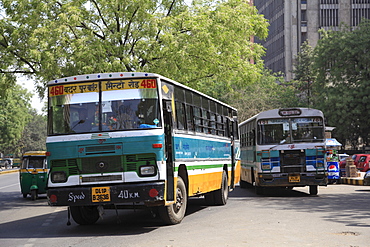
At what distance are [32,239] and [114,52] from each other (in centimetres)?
1120

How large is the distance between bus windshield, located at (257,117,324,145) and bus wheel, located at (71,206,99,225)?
29.6 ft

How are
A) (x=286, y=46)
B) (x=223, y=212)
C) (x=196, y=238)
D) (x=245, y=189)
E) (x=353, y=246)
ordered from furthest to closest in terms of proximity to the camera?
(x=286, y=46) → (x=245, y=189) → (x=223, y=212) → (x=196, y=238) → (x=353, y=246)

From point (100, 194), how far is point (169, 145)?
1771 mm

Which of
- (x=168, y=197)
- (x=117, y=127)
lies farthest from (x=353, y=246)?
(x=117, y=127)

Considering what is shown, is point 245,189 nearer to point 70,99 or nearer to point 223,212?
point 223,212

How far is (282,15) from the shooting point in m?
93.9

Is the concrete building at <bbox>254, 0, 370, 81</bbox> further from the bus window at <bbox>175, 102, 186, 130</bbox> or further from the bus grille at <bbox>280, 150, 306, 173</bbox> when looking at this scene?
the bus window at <bbox>175, 102, 186, 130</bbox>

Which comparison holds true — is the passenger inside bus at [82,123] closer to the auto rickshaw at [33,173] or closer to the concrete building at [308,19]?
the auto rickshaw at [33,173]

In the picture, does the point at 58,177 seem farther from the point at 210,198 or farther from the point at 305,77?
the point at 305,77

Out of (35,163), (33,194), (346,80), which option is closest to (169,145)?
(33,194)

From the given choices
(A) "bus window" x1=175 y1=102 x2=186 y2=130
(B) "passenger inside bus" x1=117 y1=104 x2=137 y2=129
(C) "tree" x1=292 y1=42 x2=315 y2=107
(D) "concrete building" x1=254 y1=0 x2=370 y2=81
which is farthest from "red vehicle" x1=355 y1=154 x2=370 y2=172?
(D) "concrete building" x1=254 y1=0 x2=370 y2=81

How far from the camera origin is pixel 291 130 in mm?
21531

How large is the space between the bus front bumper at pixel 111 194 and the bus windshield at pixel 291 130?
10292mm

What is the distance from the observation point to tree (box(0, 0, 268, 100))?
2116 cm
